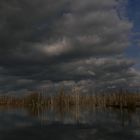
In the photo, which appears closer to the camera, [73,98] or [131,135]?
[131,135]

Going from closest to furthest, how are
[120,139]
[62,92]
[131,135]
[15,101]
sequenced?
[120,139] → [131,135] → [62,92] → [15,101]

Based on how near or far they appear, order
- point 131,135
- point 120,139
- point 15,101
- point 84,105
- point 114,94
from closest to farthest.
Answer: point 120,139 < point 131,135 < point 114,94 < point 84,105 < point 15,101

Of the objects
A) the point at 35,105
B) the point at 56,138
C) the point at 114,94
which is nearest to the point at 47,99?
the point at 35,105

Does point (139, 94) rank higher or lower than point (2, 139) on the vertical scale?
higher

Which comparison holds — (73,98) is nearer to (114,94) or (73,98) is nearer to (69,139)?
(114,94)

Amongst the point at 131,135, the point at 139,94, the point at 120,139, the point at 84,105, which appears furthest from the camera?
the point at 84,105

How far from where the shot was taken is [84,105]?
89125 millimetres

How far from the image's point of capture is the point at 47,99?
90750 mm

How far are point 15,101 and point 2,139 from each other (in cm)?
9847

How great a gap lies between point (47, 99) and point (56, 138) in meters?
71.1

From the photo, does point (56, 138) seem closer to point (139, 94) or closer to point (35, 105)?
point (139, 94)

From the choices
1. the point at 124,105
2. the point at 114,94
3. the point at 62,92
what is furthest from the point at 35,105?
the point at 124,105

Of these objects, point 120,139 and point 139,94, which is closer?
point 120,139

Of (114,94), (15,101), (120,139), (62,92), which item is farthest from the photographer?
(15,101)
